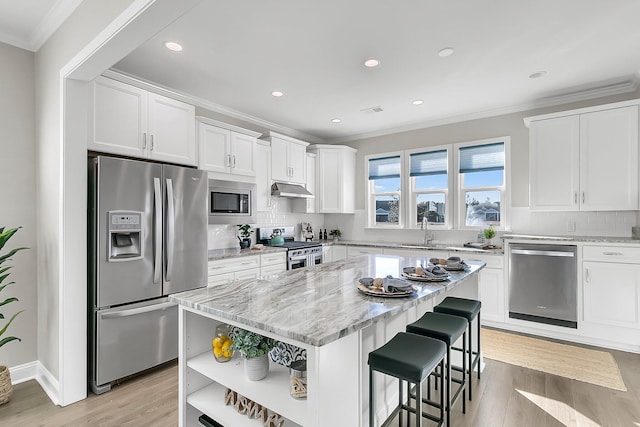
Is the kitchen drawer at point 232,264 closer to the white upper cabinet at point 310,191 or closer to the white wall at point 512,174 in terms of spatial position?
the white upper cabinet at point 310,191

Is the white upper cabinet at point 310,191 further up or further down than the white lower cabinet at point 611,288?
further up

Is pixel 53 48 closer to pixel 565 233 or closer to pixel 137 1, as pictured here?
pixel 137 1

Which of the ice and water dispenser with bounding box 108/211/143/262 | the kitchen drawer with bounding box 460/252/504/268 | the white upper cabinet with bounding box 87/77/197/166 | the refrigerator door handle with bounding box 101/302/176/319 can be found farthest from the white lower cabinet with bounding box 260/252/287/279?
the kitchen drawer with bounding box 460/252/504/268

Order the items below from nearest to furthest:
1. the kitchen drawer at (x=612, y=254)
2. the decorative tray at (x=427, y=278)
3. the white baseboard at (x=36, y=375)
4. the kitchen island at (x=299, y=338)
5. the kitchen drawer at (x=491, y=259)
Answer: the kitchen island at (x=299, y=338) → the decorative tray at (x=427, y=278) → the white baseboard at (x=36, y=375) → the kitchen drawer at (x=612, y=254) → the kitchen drawer at (x=491, y=259)

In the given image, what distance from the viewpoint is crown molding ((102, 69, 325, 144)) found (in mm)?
2798

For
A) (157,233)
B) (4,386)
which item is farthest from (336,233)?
(4,386)

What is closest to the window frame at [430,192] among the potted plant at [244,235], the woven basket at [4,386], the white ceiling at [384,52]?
the white ceiling at [384,52]

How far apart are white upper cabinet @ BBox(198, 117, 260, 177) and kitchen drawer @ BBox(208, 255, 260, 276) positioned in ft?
3.38

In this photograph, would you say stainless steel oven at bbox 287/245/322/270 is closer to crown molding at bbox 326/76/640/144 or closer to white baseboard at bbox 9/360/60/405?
crown molding at bbox 326/76/640/144

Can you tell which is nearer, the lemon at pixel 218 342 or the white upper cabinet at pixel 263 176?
the lemon at pixel 218 342

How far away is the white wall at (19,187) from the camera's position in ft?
8.52

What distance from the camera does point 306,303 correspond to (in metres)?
1.56

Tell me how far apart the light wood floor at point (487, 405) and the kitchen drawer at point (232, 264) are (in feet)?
3.41

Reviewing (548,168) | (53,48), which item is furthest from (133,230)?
(548,168)
